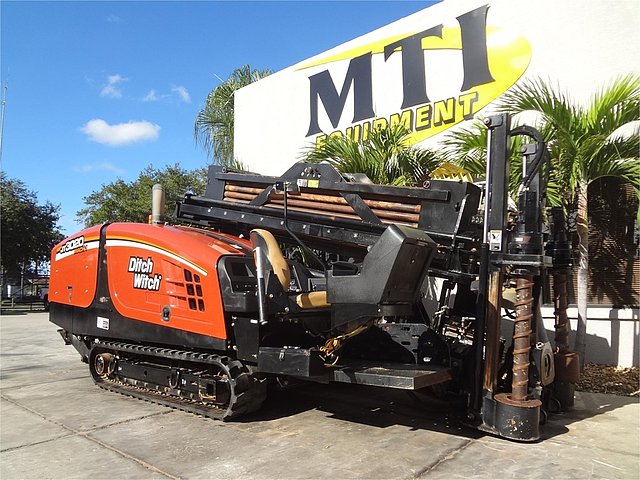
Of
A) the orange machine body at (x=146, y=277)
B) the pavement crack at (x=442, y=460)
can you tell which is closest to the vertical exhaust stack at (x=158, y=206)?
the orange machine body at (x=146, y=277)

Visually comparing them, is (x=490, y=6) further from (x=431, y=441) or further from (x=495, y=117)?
(x=431, y=441)

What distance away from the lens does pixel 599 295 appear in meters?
8.06

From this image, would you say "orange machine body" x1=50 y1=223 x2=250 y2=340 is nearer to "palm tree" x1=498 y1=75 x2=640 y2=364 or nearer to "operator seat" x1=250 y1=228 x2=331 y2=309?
"operator seat" x1=250 y1=228 x2=331 y2=309

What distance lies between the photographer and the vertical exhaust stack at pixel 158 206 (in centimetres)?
672

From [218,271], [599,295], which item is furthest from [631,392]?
[218,271]

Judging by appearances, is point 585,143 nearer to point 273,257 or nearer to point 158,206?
point 273,257

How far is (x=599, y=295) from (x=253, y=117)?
380 inches

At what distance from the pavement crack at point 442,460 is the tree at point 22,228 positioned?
84.4 ft

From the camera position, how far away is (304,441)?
183 inches

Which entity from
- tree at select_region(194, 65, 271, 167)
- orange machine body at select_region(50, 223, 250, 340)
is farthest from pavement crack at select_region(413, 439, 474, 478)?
tree at select_region(194, 65, 271, 167)

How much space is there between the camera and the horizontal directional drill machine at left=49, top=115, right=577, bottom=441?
4.57m

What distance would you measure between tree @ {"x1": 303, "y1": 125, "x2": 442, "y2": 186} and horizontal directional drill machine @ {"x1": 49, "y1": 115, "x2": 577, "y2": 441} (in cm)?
250

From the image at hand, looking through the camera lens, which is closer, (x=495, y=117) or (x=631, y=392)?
(x=495, y=117)

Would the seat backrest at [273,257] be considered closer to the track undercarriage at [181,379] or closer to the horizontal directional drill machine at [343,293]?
the horizontal directional drill machine at [343,293]
